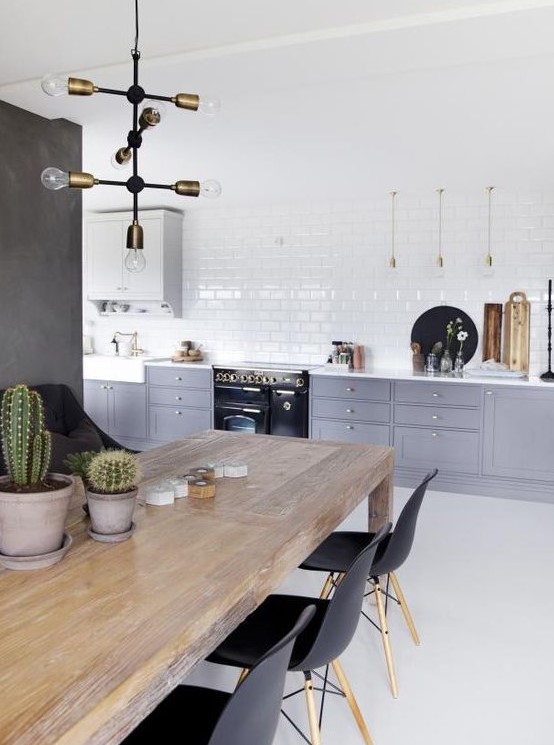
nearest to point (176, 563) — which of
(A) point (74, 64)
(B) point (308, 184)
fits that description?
(A) point (74, 64)

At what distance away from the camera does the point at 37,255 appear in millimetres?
4383

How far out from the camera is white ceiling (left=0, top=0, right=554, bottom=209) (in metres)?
2.85

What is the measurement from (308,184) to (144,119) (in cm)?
379

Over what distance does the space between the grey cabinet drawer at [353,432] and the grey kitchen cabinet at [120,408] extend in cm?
197

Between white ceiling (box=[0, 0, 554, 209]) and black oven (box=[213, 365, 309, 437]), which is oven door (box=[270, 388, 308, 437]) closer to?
black oven (box=[213, 365, 309, 437])

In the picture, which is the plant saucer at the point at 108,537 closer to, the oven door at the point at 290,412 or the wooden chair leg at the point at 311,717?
the wooden chair leg at the point at 311,717

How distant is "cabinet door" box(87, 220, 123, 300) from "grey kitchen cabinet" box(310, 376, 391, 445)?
2.57 metres

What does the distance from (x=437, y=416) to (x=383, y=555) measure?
10.9 feet

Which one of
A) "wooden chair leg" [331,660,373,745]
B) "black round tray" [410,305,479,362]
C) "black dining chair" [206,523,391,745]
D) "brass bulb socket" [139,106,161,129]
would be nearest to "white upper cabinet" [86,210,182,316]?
"black round tray" [410,305,479,362]

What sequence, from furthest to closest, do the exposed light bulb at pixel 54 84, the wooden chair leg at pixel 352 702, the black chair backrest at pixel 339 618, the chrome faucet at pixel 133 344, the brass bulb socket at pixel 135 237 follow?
the chrome faucet at pixel 133 344, the brass bulb socket at pixel 135 237, the wooden chair leg at pixel 352 702, the exposed light bulb at pixel 54 84, the black chair backrest at pixel 339 618

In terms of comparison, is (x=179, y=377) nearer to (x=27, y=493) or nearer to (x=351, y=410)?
(x=351, y=410)

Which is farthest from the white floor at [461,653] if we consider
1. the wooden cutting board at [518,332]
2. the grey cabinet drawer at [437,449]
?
the wooden cutting board at [518,332]

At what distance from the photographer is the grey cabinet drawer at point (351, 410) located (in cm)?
616

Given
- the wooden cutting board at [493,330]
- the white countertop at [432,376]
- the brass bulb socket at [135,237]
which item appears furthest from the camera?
the wooden cutting board at [493,330]
